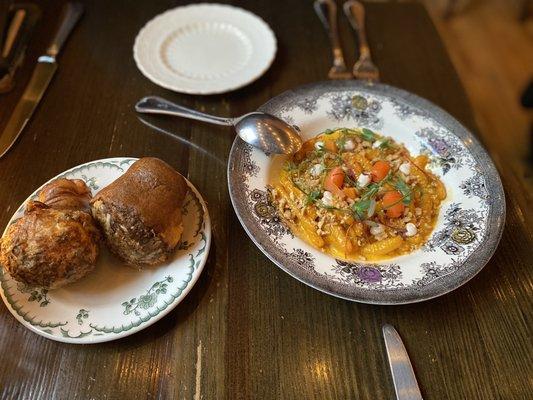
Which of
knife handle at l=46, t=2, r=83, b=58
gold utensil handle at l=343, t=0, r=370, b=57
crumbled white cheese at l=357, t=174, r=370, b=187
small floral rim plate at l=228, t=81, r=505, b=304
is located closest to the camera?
small floral rim plate at l=228, t=81, r=505, b=304

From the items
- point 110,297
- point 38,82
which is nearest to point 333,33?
point 38,82

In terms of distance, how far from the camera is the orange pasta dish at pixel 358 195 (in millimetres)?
1190

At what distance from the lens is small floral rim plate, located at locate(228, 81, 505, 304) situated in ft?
3.45

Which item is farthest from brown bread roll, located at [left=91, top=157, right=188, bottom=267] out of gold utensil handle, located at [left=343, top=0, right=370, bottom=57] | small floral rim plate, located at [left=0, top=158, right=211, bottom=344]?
gold utensil handle, located at [left=343, top=0, right=370, bottom=57]

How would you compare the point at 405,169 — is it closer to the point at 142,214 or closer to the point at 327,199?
the point at 327,199

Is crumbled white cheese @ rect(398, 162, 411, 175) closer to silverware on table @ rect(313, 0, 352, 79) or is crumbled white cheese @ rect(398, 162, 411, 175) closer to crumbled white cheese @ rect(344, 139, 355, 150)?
crumbled white cheese @ rect(344, 139, 355, 150)

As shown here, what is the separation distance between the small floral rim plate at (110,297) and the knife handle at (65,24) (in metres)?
0.80

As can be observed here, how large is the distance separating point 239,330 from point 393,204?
56cm

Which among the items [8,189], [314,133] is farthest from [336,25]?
[8,189]

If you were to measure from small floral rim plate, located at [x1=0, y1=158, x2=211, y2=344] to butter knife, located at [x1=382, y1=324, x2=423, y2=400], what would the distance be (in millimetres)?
490

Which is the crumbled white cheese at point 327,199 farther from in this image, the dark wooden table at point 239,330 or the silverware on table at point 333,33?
the silverware on table at point 333,33

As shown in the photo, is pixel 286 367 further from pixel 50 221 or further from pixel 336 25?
pixel 336 25

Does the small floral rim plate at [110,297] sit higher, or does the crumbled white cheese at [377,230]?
the small floral rim plate at [110,297]

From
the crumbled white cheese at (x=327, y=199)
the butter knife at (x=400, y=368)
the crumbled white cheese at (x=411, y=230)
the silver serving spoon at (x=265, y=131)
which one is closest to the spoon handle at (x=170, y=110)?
the silver serving spoon at (x=265, y=131)
